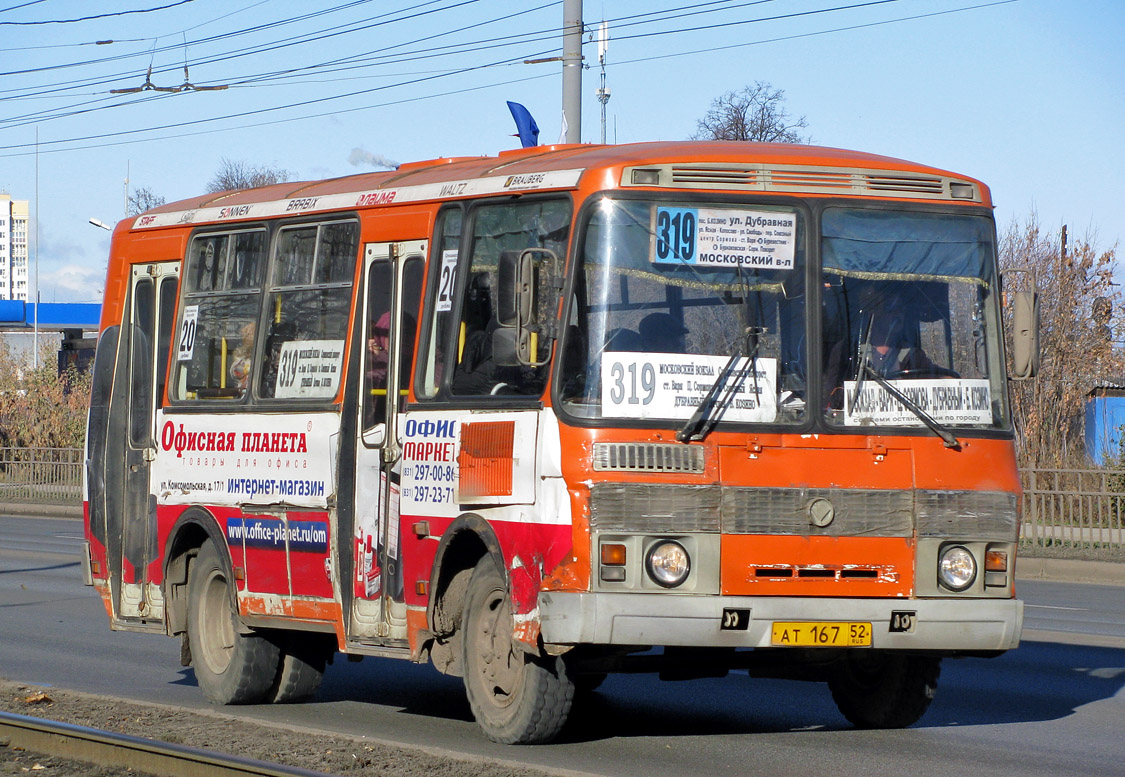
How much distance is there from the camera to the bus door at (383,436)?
29.4 ft

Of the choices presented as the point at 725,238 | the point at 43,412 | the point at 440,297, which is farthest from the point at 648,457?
the point at 43,412

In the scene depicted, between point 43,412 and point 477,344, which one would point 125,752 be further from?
point 43,412

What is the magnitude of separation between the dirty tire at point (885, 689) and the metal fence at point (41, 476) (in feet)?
99.2

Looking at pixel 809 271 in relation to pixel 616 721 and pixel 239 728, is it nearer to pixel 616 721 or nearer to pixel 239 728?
pixel 616 721

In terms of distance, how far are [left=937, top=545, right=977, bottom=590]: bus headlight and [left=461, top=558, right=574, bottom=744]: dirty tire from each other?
6.12 feet

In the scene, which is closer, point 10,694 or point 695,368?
point 695,368

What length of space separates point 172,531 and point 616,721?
328cm

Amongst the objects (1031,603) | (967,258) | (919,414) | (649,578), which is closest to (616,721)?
(649,578)

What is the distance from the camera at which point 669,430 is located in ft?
25.0

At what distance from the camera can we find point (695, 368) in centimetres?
769

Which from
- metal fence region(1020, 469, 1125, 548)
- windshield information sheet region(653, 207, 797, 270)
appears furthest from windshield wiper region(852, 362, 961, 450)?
metal fence region(1020, 469, 1125, 548)

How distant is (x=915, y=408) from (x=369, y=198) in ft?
11.2

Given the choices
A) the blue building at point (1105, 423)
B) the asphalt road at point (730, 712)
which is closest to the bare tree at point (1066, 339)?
the blue building at point (1105, 423)

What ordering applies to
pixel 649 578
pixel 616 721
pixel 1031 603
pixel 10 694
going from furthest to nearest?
1. pixel 1031 603
2. pixel 10 694
3. pixel 616 721
4. pixel 649 578
